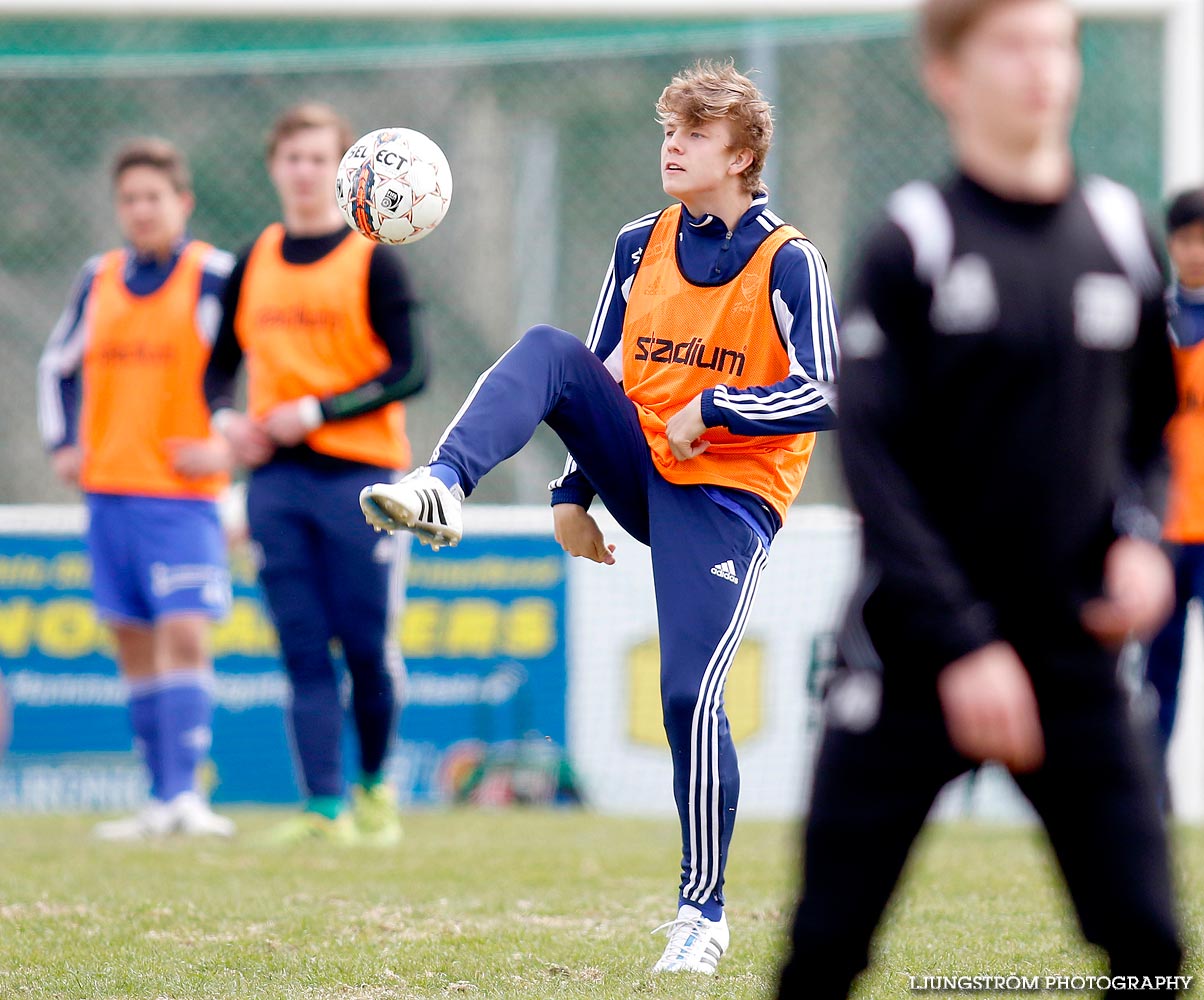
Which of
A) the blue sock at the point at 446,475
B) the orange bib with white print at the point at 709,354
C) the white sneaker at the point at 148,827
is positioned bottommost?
the white sneaker at the point at 148,827

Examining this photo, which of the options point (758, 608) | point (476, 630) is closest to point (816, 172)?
point (758, 608)

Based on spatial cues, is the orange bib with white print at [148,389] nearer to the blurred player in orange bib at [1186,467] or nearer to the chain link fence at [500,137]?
the chain link fence at [500,137]

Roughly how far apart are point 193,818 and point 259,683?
2133mm

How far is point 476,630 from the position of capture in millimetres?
9531

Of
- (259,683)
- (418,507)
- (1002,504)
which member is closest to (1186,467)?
(418,507)

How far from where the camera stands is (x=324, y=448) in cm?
681

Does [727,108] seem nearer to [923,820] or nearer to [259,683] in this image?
[923,820]

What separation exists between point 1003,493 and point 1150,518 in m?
0.25

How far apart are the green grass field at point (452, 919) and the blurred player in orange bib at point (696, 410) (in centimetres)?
→ 42

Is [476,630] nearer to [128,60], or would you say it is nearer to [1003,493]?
[128,60]

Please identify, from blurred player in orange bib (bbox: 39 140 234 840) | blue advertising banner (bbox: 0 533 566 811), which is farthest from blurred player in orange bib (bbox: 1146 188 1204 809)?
blurred player in orange bib (bbox: 39 140 234 840)

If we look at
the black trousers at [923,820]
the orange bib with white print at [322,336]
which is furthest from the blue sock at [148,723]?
the black trousers at [923,820]

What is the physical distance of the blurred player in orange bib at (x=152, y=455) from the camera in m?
7.53

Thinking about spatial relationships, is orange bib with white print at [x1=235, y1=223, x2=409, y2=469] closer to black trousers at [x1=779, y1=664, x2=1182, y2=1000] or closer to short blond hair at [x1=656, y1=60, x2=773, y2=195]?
short blond hair at [x1=656, y1=60, x2=773, y2=195]
